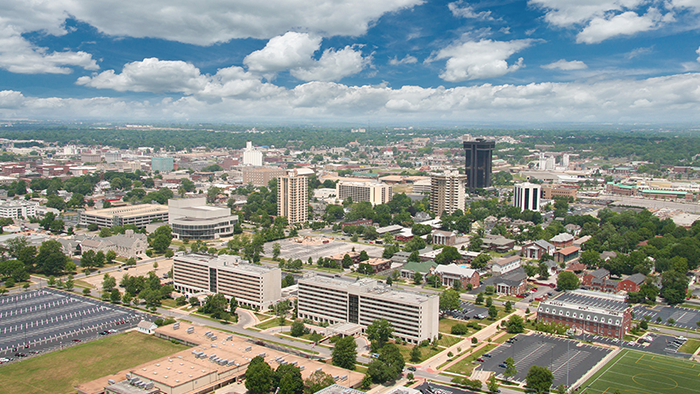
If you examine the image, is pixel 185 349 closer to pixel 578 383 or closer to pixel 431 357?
pixel 431 357

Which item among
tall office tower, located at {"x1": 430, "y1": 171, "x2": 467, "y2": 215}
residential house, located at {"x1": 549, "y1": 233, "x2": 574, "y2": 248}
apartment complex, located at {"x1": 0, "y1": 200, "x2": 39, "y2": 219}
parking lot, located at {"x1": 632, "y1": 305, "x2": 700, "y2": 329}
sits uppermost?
tall office tower, located at {"x1": 430, "y1": 171, "x2": 467, "y2": 215}

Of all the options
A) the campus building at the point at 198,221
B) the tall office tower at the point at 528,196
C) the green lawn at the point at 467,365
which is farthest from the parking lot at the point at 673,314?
the campus building at the point at 198,221

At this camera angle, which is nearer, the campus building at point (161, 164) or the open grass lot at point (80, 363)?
the open grass lot at point (80, 363)

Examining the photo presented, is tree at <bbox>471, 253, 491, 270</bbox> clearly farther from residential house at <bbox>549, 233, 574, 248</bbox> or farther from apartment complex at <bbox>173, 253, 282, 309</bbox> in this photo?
apartment complex at <bbox>173, 253, 282, 309</bbox>

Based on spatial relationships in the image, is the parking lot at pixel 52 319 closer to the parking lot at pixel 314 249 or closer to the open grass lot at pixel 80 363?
the open grass lot at pixel 80 363

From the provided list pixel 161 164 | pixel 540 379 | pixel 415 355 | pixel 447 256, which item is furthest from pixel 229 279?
pixel 161 164

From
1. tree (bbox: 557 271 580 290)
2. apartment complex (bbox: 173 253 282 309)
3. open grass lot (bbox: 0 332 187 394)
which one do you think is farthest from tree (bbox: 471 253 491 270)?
open grass lot (bbox: 0 332 187 394)
